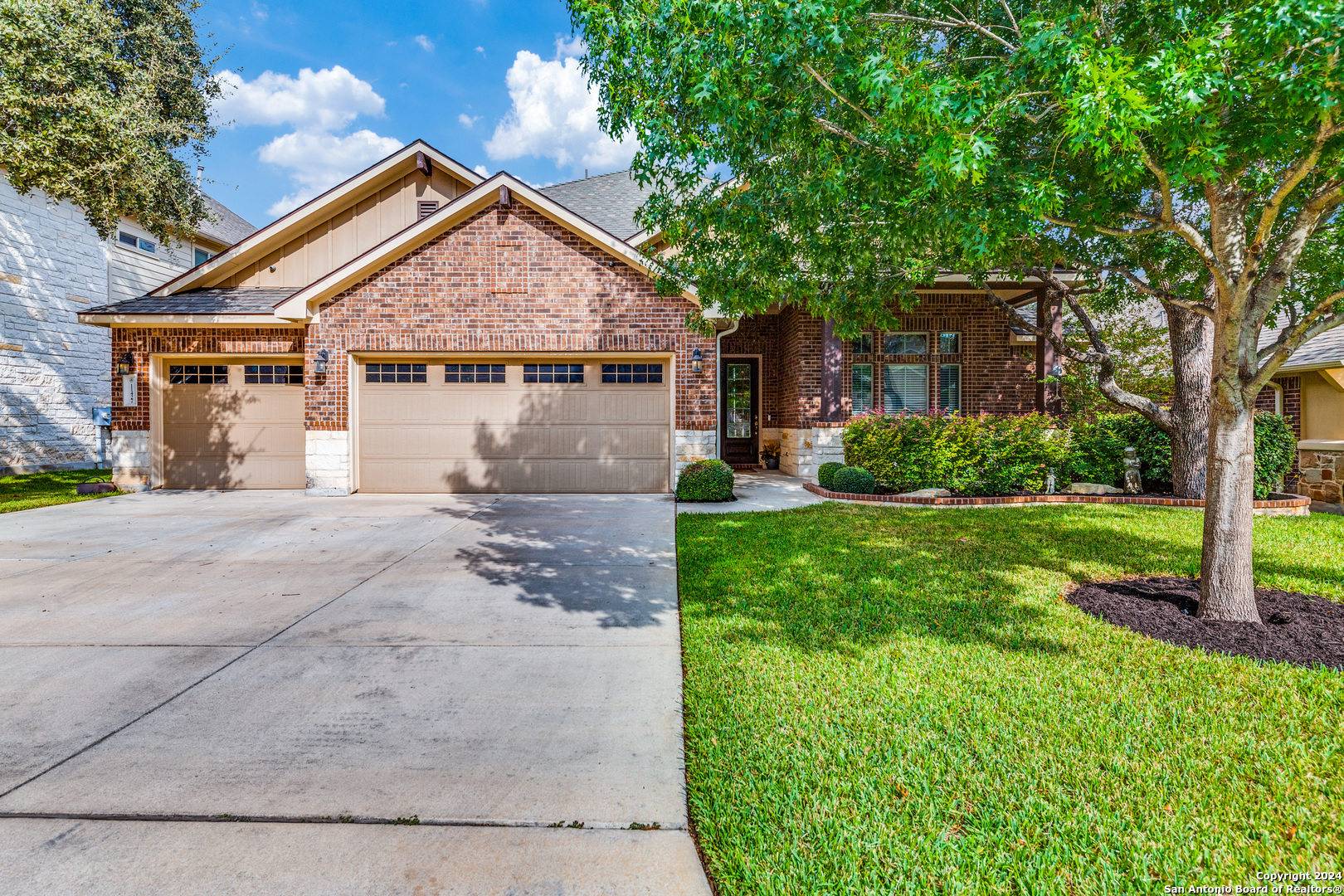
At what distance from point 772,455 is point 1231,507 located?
1083cm

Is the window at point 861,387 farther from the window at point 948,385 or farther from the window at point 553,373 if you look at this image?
the window at point 553,373

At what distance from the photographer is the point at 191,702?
10.3 ft

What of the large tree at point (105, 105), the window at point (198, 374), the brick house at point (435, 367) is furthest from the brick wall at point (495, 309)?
the large tree at point (105, 105)

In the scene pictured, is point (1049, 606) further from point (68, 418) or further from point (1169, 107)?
point (68, 418)

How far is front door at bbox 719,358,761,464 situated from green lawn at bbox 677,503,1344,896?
10.2 meters

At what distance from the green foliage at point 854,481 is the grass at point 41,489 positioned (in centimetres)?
1226

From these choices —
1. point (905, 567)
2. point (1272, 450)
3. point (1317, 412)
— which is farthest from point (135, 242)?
point (1317, 412)

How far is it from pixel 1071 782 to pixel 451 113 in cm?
2176

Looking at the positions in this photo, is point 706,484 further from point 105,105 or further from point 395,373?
point 105,105

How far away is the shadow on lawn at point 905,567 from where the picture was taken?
409 centimetres

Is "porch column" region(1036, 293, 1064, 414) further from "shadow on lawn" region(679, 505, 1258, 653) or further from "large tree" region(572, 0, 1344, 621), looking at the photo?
"large tree" region(572, 0, 1344, 621)

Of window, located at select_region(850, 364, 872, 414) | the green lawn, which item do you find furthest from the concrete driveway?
window, located at select_region(850, 364, 872, 414)

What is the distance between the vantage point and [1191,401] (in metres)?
8.49

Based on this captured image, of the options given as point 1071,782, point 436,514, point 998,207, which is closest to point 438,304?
point 436,514
